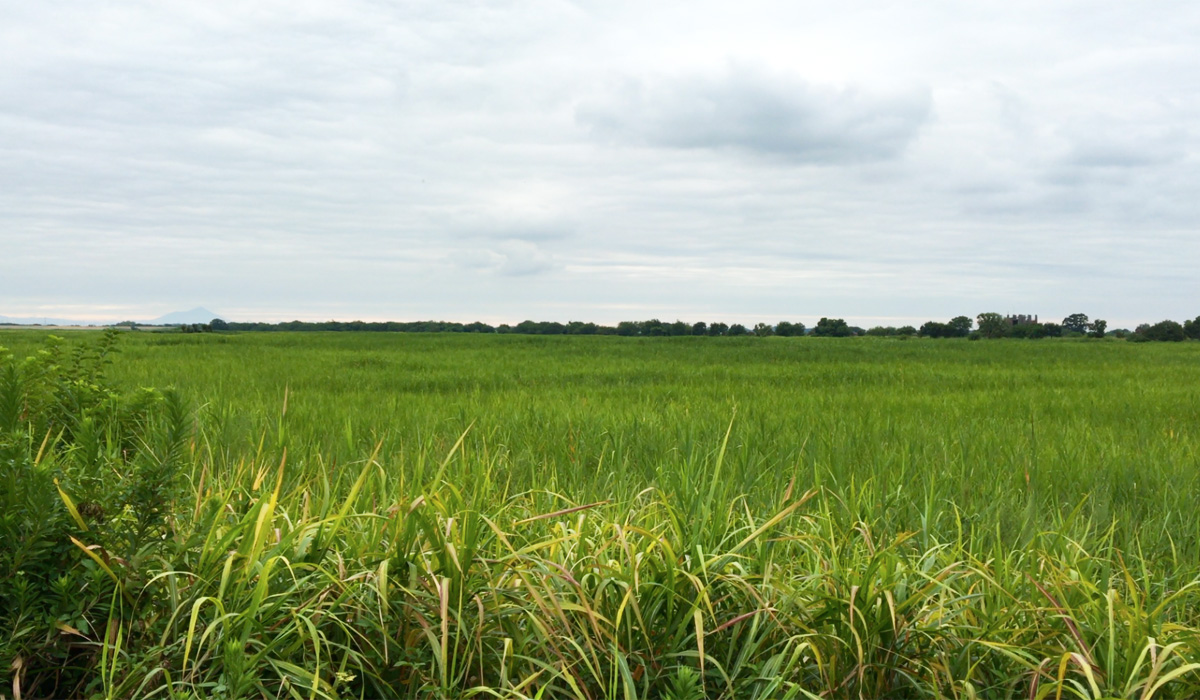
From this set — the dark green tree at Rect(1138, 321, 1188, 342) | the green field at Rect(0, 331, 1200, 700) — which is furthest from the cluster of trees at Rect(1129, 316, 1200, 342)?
the green field at Rect(0, 331, 1200, 700)

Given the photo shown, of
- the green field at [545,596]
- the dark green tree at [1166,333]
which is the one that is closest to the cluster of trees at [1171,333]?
the dark green tree at [1166,333]

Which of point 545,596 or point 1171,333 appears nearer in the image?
point 545,596

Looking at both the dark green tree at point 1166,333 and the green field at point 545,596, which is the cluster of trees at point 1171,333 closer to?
the dark green tree at point 1166,333

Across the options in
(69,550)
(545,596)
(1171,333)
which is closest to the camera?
(69,550)

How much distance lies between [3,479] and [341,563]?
1.02 meters

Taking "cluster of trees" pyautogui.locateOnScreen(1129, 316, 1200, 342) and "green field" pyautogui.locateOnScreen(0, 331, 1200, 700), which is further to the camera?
"cluster of trees" pyautogui.locateOnScreen(1129, 316, 1200, 342)

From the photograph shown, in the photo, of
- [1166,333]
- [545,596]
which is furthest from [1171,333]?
[545,596]

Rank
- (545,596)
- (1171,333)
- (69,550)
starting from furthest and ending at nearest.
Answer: (1171,333) → (545,596) → (69,550)

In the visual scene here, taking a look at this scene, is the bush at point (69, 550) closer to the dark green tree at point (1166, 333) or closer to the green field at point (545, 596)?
the green field at point (545, 596)

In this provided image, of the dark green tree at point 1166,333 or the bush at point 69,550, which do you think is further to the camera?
the dark green tree at point 1166,333

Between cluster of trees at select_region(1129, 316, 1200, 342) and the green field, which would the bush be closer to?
the green field

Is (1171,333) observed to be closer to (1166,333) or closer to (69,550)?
(1166,333)

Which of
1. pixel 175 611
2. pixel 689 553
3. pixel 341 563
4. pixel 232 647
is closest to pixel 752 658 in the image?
pixel 689 553

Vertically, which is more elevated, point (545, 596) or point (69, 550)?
point (69, 550)
